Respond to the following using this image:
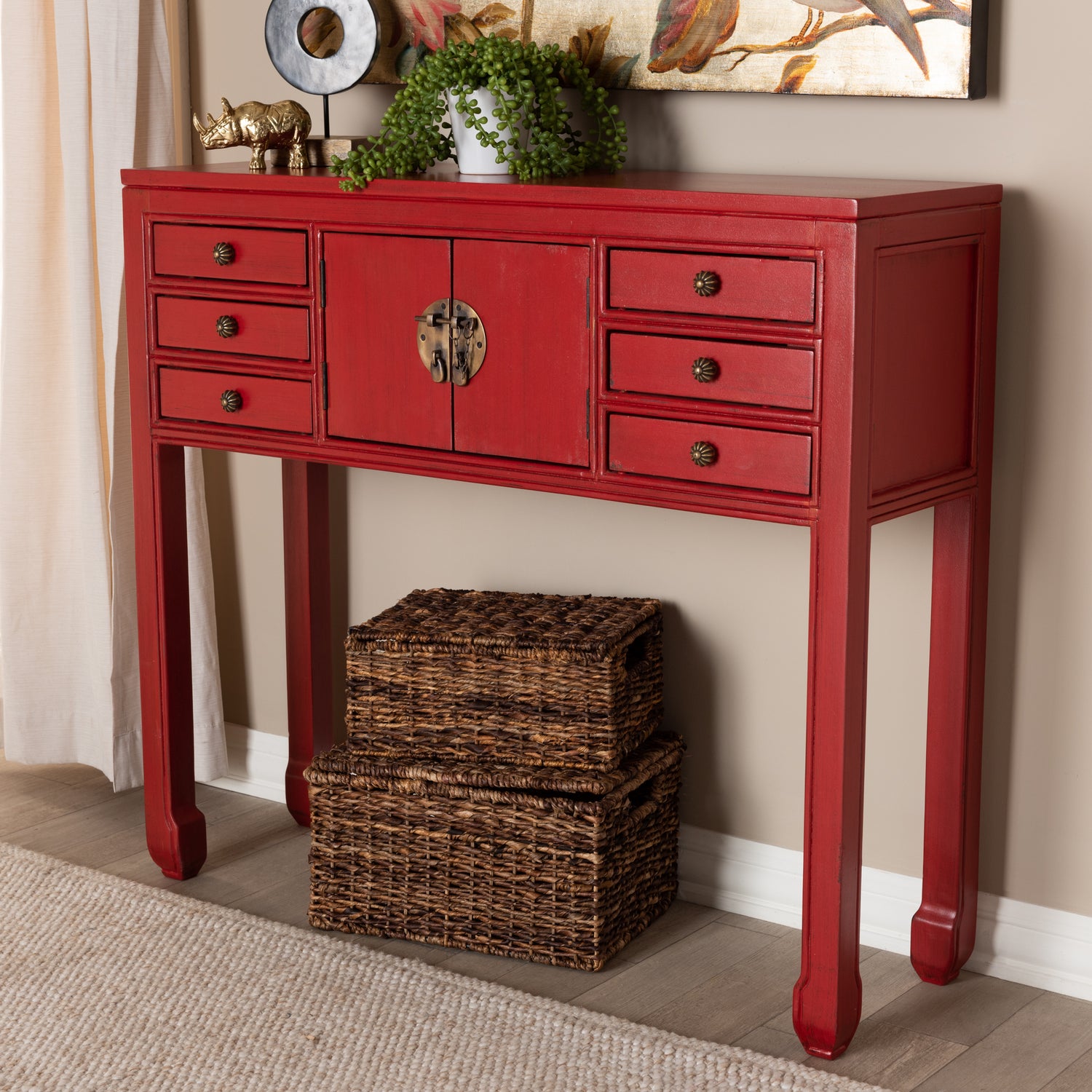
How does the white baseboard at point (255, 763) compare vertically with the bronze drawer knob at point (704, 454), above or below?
below

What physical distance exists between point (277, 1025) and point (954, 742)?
988mm

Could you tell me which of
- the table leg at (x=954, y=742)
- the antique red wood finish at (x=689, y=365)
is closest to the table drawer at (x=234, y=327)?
the antique red wood finish at (x=689, y=365)

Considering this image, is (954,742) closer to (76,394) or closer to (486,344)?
(486,344)

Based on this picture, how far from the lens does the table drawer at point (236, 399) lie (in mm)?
2221

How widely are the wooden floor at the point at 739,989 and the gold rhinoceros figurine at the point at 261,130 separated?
1.15m

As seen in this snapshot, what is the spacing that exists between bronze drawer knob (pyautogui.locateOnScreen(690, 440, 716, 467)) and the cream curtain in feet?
3.97

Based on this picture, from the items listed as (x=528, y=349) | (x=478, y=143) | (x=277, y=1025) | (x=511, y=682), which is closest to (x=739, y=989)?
(x=511, y=682)

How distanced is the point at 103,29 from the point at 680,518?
4.28ft

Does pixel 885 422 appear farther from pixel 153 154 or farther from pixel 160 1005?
pixel 153 154

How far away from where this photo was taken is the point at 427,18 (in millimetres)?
2457

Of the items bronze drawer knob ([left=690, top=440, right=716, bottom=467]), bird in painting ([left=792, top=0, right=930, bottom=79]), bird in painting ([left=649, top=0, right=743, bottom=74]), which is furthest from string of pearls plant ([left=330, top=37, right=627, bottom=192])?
bronze drawer knob ([left=690, top=440, right=716, bottom=467])

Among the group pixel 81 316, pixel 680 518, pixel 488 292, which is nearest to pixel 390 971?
pixel 680 518

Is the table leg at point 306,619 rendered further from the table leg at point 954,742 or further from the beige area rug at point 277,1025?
the table leg at point 954,742

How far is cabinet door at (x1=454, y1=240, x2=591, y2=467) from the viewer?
76.7 inches
